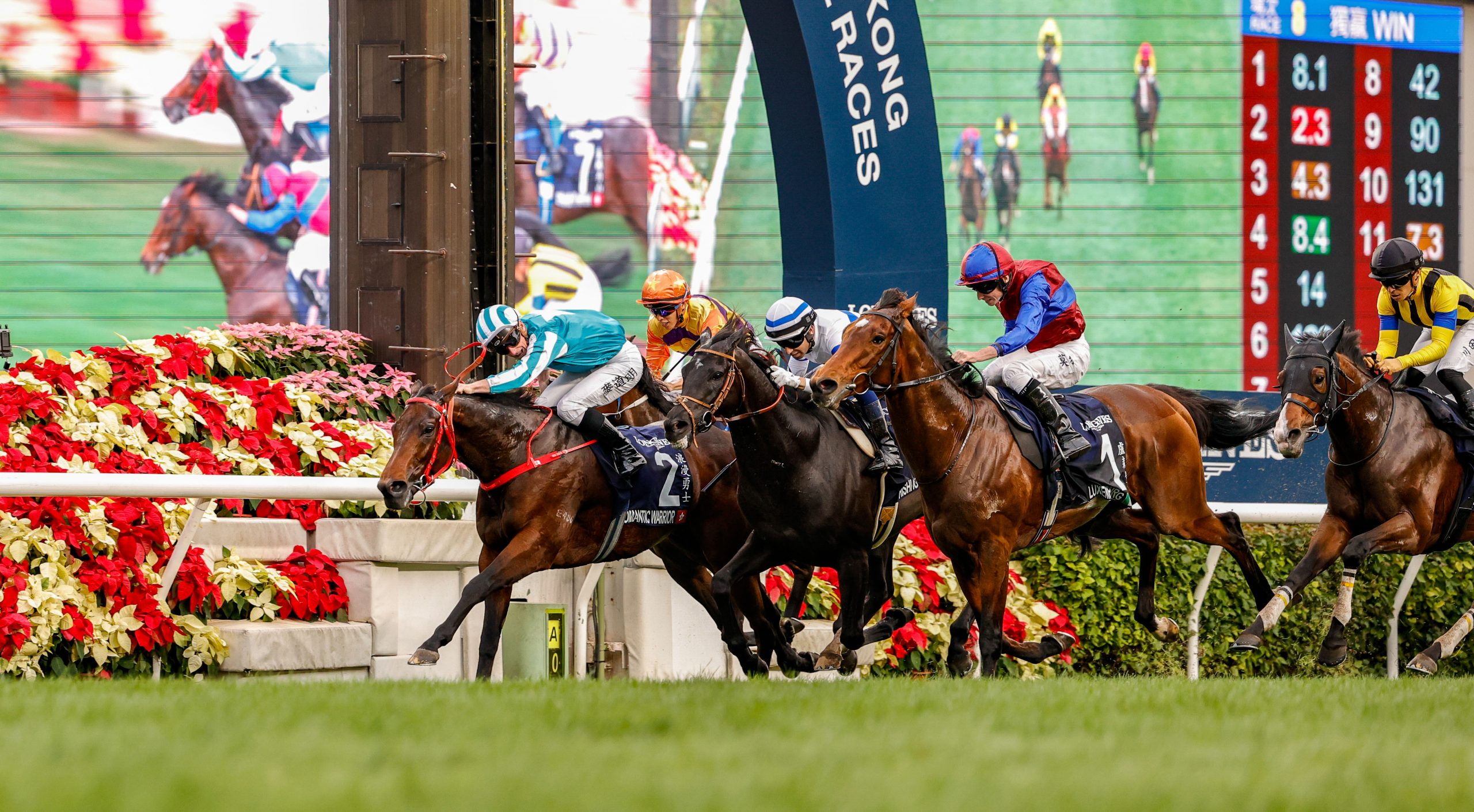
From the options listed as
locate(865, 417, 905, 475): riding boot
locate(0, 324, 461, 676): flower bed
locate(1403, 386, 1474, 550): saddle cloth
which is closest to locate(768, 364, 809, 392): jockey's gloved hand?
locate(865, 417, 905, 475): riding boot

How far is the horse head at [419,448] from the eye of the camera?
6164mm

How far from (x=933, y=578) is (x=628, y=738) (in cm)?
460

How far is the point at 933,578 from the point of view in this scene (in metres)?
8.13

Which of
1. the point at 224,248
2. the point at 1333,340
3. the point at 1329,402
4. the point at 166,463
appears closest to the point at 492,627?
the point at 166,463

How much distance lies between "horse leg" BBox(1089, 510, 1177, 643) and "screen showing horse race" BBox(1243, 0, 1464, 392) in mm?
6263

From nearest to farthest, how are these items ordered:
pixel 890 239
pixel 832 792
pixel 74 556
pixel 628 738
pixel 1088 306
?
1. pixel 832 792
2. pixel 628 738
3. pixel 74 556
4. pixel 890 239
5. pixel 1088 306

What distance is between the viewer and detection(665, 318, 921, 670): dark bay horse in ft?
21.2

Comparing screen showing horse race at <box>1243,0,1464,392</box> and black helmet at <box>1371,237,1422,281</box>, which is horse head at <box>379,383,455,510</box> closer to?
black helmet at <box>1371,237,1422,281</box>

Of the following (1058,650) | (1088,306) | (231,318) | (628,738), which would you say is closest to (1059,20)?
(1088,306)

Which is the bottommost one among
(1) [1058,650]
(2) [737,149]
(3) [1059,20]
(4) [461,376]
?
(1) [1058,650]

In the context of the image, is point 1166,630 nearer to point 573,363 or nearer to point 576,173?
point 573,363

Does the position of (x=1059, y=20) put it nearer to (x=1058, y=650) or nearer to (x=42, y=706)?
(x=1058, y=650)

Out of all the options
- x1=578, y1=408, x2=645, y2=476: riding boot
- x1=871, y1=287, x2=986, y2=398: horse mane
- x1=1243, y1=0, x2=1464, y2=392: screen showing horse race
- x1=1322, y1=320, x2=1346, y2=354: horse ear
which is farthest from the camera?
x1=1243, y1=0, x2=1464, y2=392: screen showing horse race

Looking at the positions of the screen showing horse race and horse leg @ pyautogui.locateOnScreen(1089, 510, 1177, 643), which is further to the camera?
the screen showing horse race
